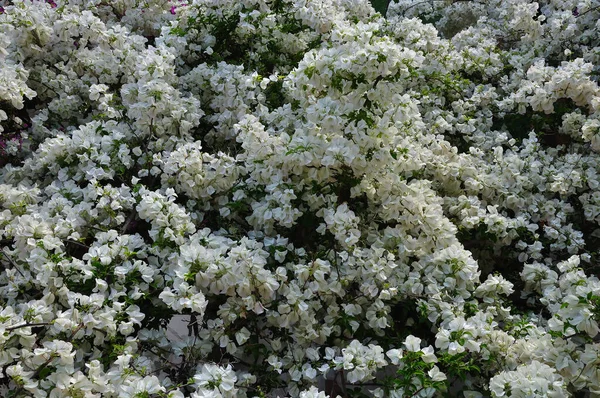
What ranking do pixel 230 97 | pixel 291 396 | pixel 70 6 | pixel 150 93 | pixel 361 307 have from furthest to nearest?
pixel 70 6, pixel 230 97, pixel 150 93, pixel 361 307, pixel 291 396

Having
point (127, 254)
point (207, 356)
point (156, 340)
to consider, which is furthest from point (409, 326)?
point (127, 254)

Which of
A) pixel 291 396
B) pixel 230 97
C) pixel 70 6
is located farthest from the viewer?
pixel 70 6

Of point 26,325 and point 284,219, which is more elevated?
point 284,219

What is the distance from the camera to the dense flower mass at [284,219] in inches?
79.7

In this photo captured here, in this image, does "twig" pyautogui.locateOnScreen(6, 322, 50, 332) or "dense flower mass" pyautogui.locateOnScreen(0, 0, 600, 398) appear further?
"dense flower mass" pyautogui.locateOnScreen(0, 0, 600, 398)

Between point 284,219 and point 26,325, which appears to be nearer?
point 26,325

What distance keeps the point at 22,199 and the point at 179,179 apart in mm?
678

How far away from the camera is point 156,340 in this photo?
222cm

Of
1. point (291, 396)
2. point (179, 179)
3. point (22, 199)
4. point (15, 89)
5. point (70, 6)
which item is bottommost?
point (291, 396)

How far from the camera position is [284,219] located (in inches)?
94.8

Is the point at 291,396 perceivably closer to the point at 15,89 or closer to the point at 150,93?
the point at 150,93

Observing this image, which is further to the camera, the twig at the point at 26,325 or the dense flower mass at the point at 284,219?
the dense flower mass at the point at 284,219

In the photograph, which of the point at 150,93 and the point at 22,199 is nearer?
the point at 22,199

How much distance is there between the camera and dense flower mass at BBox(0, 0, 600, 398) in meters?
2.02
